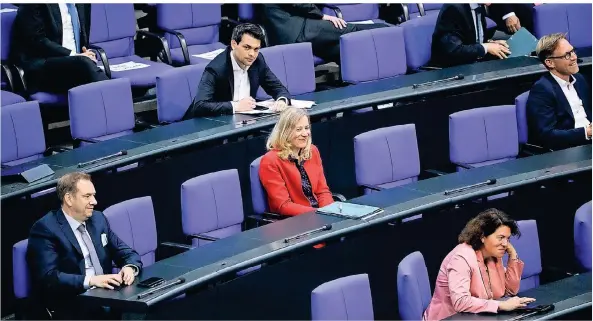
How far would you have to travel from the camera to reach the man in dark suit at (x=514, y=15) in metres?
7.00

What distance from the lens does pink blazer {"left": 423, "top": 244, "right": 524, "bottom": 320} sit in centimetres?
388

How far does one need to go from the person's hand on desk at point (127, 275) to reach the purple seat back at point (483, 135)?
6.42 ft

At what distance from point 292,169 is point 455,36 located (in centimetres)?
189

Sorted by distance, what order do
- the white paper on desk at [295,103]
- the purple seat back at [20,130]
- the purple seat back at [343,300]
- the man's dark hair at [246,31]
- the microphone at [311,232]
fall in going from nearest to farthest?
1. the purple seat back at [343,300]
2. the microphone at [311,232]
3. the purple seat back at [20,130]
4. the man's dark hair at [246,31]
5. the white paper on desk at [295,103]

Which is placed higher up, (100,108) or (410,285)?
(100,108)

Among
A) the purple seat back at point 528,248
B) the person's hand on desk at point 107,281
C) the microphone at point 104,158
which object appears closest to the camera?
the person's hand on desk at point 107,281

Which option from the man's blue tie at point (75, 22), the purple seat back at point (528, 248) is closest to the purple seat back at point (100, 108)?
the man's blue tie at point (75, 22)

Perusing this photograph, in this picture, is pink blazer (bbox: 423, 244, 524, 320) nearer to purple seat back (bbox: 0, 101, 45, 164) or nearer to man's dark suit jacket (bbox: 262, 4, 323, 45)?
purple seat back (bbox: 0, 101, 45, 164)

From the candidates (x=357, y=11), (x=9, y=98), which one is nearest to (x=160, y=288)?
(x=9, y=98)

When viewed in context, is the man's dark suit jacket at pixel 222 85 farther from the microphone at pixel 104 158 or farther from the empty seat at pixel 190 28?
the empty seat at pixel 190 28

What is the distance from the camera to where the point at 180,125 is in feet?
16.8

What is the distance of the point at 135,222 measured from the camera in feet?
14.1

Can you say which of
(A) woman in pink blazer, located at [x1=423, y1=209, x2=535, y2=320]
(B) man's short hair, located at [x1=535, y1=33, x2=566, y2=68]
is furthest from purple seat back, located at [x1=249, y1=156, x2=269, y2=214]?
(B) man's short hair, located at [x1=535, y1=33, x2=566, y2=68]

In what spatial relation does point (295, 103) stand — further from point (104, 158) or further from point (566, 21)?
point (566, 21)
